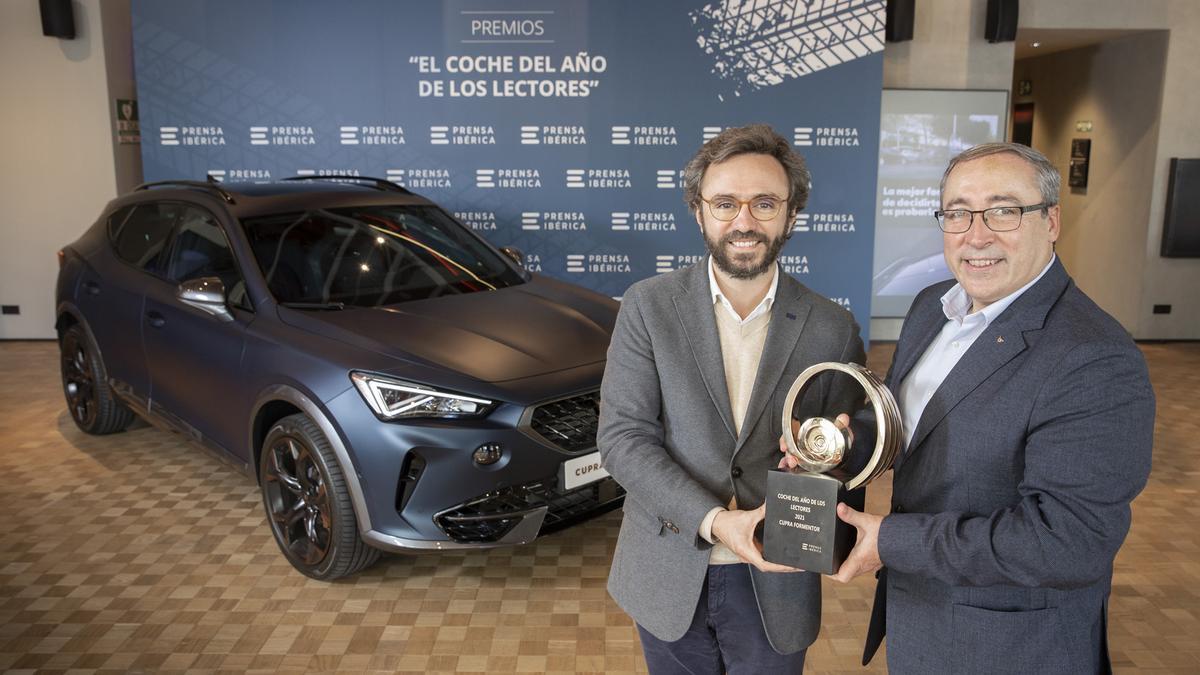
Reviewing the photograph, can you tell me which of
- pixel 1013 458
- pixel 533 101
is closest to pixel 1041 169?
pixel 1013 458

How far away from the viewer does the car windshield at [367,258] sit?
341 centimetres

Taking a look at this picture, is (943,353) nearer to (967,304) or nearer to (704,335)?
(967,304)

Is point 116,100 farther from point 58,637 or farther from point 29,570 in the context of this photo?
point 58,637

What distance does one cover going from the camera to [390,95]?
6.20 metres

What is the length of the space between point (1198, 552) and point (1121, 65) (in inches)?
228

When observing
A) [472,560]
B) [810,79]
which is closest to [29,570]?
[472,560]

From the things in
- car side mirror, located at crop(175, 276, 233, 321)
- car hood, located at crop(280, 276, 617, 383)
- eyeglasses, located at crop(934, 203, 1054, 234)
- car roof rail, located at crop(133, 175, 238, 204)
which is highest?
car roof rail, located at crop(133, 175, 238, 204)

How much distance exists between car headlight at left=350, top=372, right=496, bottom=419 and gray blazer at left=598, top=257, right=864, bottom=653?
1232 millimetres

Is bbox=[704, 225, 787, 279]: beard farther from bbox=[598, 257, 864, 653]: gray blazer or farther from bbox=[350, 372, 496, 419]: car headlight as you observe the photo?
bbox=[350, 372, 496, 419]: car headlight

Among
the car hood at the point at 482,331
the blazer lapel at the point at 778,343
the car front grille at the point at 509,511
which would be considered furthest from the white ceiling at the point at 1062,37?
the blazer lapel at the point at 778,343

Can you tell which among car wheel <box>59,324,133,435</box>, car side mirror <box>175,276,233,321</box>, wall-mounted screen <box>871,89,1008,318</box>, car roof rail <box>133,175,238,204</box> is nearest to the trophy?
car side mirror <box>175,276,233,321</box>

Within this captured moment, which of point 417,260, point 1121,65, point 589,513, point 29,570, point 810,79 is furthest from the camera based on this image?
point 1121,65

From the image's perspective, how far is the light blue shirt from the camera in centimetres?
139

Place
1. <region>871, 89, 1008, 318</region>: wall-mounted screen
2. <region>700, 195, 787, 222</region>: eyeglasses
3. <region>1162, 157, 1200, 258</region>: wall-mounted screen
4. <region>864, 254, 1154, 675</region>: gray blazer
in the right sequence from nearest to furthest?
<region>864, 254, 1154, 675</region>: gray blazer < <region>700, 195, 787, 222</region>: eyeglasses < <region>871, 89, 1008, 318</region>: wall-mounted screen < <region>1162, 157, 1200, 258</region>: wall-mounted screen
